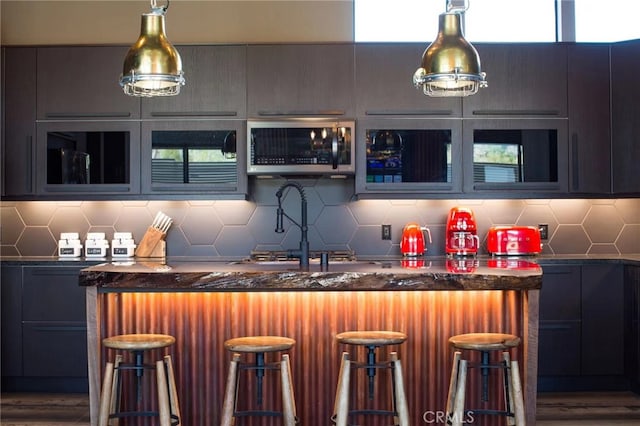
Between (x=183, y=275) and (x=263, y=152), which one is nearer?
(x=183, y=275)

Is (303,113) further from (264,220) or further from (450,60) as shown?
(450,60)

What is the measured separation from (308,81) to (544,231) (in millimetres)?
1939

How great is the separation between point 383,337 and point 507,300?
64cm

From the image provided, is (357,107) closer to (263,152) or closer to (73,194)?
(263,152)

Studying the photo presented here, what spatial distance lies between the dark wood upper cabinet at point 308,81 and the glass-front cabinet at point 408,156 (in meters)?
0.25

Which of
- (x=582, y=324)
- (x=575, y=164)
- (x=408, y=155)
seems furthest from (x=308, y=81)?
(x=582, y=324)

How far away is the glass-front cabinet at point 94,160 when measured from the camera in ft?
17.2

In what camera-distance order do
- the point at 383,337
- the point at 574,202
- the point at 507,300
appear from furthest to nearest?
the point at 574,202, the point at 507,300, the point at 383,337

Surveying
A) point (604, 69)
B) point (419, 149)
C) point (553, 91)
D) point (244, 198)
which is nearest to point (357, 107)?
point (419, 149)

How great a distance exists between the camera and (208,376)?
141 inches

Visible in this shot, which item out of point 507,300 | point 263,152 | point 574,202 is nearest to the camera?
point 507,300

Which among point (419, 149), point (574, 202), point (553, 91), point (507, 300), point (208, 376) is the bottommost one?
point (208, 376)

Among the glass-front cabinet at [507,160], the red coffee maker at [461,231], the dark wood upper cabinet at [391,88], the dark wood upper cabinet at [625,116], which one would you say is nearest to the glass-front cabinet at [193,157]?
the dark wood upper cabinet at [391,88]

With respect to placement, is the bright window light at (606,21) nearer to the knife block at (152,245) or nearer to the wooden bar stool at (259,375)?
the knife block at (152,245)
